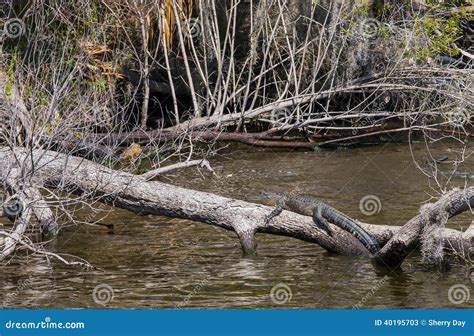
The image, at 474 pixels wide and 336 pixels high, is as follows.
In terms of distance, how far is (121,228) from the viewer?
11367mm

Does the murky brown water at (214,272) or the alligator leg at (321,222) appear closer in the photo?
the murky brown water at (214,272)

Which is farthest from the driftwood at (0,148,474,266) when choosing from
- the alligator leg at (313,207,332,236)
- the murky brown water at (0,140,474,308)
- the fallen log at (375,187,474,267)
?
the fallen log at (375,187,474,267)

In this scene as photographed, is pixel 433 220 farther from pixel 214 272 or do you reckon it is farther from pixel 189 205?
pixel 189 205

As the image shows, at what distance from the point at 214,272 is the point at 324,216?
1.36 m

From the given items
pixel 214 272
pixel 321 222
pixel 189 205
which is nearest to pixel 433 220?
pixel 321 222

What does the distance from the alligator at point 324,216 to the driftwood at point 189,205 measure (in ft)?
0.23

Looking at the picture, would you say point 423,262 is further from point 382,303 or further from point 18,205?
point 18,205

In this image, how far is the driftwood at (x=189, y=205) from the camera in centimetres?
984

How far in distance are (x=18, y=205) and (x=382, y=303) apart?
3763mm

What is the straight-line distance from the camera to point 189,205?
33.0 ft

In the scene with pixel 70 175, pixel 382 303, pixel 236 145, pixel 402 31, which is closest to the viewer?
pixel 382 303

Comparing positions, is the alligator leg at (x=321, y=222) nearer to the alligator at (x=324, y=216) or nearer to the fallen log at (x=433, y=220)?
the alligator at (x=324, y=216)

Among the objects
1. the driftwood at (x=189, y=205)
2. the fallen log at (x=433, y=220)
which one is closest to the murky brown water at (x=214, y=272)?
the driftwood at (x=189, y=205)

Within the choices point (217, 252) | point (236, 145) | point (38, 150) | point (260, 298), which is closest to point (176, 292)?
point (260, 298)
